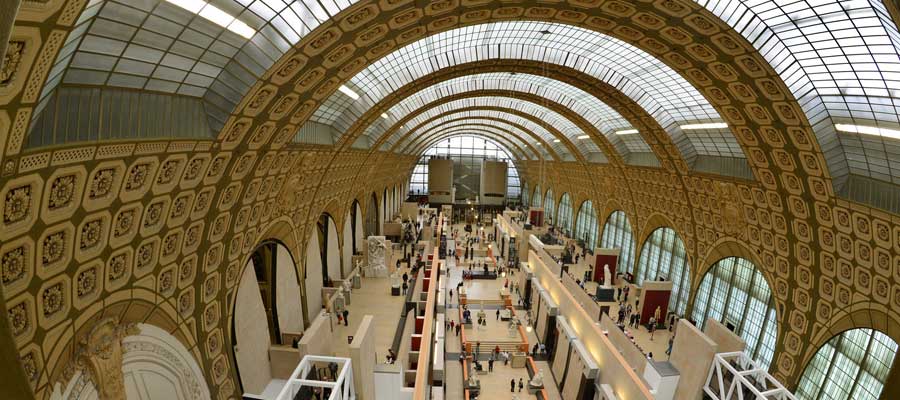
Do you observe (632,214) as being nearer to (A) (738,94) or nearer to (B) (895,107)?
(A) (738,94)

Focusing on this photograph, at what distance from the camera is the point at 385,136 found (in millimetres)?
32562

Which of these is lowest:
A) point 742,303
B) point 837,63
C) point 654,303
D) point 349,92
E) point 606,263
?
point 654,303

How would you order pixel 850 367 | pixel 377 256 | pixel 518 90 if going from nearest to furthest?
pixel 850 367 < pixel 518 90 < pixel 377 256

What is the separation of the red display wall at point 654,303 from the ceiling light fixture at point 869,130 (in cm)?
1696

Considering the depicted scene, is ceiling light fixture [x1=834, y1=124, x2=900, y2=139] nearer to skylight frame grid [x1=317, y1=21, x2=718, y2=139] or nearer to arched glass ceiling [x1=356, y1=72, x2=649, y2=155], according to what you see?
skylight frame grid [x1=317, y1=21, x2=718, y2=139]

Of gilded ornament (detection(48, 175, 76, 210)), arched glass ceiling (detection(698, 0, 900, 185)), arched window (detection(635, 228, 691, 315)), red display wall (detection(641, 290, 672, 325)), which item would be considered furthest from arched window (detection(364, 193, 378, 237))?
gilded ornament (detection(48, 175, 76, 210))

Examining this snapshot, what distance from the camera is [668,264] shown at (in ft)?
109

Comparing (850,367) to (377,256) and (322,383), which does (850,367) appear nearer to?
(322,383)

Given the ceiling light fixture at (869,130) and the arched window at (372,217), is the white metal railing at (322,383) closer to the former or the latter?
the ceiling light fixture at (869,130)

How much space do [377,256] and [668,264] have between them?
71.6 feet

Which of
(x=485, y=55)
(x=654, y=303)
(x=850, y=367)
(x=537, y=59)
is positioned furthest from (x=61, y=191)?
(x=654, y=303)

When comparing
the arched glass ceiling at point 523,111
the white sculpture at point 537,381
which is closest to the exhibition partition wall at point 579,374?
the white sculpture at point 537,381

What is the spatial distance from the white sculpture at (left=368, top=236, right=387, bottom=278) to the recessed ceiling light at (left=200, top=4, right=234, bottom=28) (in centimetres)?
2709

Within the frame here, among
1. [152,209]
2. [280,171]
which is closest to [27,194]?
[152,209]
